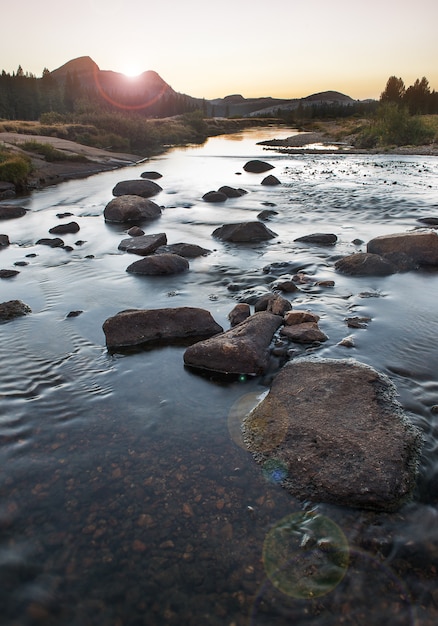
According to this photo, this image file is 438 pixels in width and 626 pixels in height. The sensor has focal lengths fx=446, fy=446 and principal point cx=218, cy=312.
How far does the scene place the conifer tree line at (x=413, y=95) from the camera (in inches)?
3526

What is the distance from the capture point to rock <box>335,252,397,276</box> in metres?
10.1

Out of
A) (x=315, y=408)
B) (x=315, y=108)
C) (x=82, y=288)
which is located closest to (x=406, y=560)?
(x=315, y=408)

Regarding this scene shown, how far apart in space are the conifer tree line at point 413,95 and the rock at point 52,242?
303ft

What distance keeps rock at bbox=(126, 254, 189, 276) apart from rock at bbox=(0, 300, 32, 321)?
2.94m

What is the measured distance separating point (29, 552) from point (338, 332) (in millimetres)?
5319

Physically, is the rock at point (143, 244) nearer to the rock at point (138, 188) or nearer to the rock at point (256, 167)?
the rock at point (138, 188)

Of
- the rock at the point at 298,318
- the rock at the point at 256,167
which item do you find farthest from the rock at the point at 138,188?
the rock at the point at 298,318

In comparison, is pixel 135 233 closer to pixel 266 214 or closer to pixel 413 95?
pixel 266 214

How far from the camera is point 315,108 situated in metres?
117

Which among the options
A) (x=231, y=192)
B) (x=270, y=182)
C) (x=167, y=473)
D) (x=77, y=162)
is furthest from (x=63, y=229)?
(x=77, y=162)

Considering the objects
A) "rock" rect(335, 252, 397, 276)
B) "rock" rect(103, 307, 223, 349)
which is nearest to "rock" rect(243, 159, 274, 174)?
"rock" rect(335, 252, 397, 276)

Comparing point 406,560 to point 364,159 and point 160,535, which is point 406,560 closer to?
point 160,535

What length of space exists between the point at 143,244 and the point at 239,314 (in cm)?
584

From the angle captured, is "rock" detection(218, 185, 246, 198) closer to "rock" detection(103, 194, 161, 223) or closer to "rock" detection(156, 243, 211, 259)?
"rock" detection(103, 194, 161, 223)
